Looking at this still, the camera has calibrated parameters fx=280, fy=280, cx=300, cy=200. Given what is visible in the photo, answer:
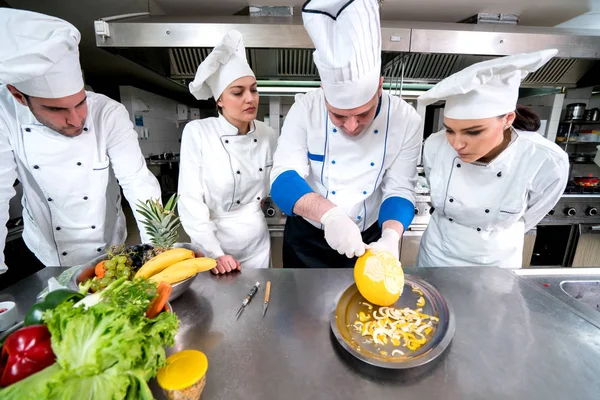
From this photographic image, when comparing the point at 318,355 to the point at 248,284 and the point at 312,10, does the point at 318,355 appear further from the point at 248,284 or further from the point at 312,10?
the point at 312,10

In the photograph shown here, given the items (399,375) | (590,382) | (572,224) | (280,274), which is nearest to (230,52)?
(280,274)

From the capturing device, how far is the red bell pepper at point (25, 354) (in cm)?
49

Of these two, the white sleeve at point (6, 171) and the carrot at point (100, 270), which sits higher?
the white sleeve at point (6, 171)

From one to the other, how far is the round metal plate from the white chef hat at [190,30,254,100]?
4.43ft

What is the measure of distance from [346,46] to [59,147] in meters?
1.58

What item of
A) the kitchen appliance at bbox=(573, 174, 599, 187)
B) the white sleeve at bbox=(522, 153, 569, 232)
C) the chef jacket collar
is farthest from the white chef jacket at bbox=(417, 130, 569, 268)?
the kitchen appliance at bbox=(573, 174, 599, 187)

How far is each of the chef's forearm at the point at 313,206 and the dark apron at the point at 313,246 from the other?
451mm

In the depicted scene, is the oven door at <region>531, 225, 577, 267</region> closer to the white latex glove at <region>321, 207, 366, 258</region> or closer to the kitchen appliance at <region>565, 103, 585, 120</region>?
the kitchen appliance at <region>565, 103, 585, 120</region>

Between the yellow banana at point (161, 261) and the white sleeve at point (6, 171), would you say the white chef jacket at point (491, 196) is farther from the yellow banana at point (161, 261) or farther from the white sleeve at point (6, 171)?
the white sleeve at point (6, 171)

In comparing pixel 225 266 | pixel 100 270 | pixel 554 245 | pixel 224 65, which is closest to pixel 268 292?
pixel 225 266

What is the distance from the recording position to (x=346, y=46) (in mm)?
1228

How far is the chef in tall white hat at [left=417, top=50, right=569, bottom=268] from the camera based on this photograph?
3.96 feet

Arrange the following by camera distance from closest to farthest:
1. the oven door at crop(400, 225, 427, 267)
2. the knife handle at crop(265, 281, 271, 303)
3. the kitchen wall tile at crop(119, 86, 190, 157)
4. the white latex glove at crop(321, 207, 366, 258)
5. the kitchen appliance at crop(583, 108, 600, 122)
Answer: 1. the knife handle at crop(265, 281, 271, 303)
2. the white latex glove at crop(321, 207, 366, 258)
3. the oven door at crop(400, 225, 427, 267)
4. the kitchen appliance at crop(583, 108, 600, 122)
5. the kitchen wall tile at crop(119, 86, 190, 157)

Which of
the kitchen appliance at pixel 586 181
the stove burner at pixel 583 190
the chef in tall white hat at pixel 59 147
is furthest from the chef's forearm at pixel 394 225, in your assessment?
the kitchen appliance at pixel 586 181
